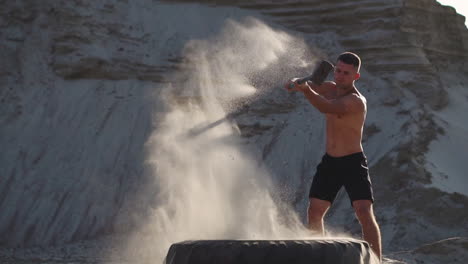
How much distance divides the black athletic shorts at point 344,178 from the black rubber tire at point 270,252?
139 centimetres

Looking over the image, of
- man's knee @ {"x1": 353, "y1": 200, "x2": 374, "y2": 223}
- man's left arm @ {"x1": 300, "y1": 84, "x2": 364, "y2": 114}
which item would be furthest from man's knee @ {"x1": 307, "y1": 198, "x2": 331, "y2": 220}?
man's left arm @ {"x1": 300, "y1": 84, "x2": 364, "y2": 114}

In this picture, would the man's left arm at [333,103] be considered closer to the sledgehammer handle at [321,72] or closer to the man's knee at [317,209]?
the sledgehammer handle at [321,72]

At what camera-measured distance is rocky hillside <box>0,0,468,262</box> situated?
12.4m

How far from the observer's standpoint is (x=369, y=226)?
225 inches

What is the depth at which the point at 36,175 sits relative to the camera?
12969 mm

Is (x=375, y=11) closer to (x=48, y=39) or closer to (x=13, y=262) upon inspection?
(x=48, y=39)

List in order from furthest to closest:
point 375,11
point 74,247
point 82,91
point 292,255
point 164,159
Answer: point 375,11, point 82,91, point 164,159, point 74,247, point 292,255

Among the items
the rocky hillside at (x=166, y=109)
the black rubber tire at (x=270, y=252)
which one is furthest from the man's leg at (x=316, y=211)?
the rocky hillside at (x=166, y=109)

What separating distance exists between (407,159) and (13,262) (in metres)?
6.57

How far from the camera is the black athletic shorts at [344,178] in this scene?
5887 millimetres

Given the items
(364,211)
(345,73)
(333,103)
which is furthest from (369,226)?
(345,73)

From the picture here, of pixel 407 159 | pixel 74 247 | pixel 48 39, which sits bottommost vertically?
pixel 74 247

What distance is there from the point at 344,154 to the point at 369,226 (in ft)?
1.97

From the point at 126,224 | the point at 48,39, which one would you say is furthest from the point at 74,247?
the point at 48,39
